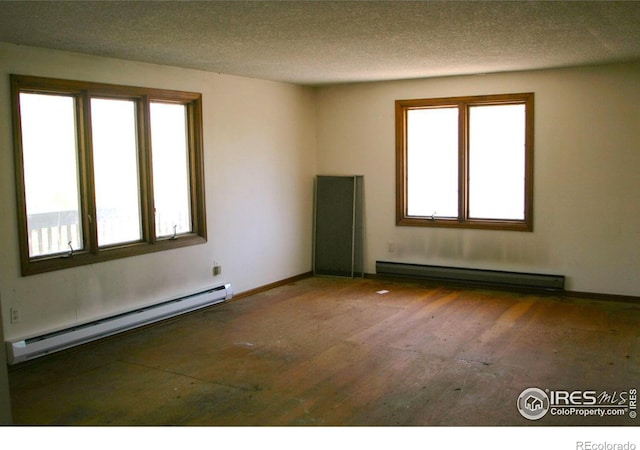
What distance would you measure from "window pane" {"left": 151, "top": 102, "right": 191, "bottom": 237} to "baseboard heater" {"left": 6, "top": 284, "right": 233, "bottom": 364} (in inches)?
27.5

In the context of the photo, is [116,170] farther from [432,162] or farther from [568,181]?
[568,181]

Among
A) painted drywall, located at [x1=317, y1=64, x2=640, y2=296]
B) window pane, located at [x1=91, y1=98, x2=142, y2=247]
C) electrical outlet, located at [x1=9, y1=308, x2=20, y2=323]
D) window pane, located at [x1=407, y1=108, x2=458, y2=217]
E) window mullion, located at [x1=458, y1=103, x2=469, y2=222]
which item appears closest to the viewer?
electrical outlet, located at [x1=9, y1=308, x2=20, y2=323]

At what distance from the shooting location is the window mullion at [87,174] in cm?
515

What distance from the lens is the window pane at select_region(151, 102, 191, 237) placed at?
5906mm

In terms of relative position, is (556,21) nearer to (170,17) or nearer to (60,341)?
(170,17)

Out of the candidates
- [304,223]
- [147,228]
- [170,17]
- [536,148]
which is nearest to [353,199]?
[304,223]

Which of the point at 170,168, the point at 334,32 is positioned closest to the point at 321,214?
the point at 170,168

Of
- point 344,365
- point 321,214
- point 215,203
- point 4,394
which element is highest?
point 215,203

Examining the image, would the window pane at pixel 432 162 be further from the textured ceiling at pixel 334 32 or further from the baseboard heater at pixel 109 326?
the baseboard heater at pixel 109 326

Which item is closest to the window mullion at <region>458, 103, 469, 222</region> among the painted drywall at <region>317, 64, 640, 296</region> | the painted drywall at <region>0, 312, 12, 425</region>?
the painted drywall at <region>317, 64, 640, 296</region>

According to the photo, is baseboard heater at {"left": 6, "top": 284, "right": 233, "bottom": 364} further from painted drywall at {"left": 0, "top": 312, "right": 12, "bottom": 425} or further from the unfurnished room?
painted drywall at {"left": 0, "top": 312, "right": 12, "bottom": 425}

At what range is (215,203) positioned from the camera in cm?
644

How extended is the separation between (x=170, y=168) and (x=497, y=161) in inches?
141

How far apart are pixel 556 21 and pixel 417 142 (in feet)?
10.8
